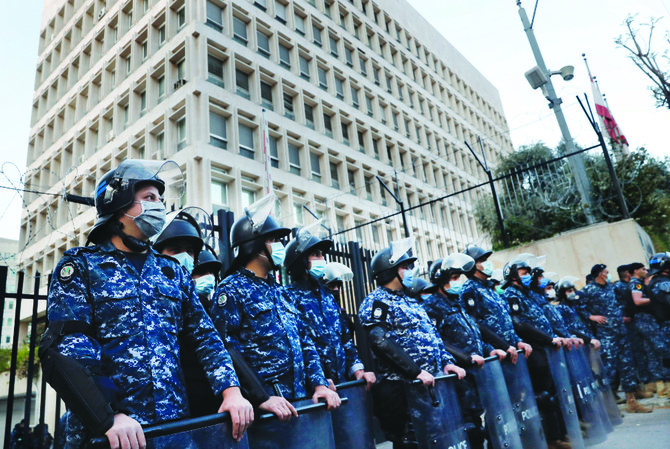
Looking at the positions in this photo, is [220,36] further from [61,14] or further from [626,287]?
[626,287]

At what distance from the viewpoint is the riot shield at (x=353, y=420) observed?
2729 mm

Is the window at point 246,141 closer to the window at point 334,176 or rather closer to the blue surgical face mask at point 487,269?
the window at point 334,176

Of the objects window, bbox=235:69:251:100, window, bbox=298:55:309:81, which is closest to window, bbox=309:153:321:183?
window, bbox=298:55:309:81

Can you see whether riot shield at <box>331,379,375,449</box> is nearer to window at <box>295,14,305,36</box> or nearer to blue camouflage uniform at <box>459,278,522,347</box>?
blue camouflage uniform at <box>459,278,522,347</box>

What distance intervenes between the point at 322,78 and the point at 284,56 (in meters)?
2.69

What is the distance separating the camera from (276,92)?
21.7 m

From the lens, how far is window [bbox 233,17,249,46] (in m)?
21.0

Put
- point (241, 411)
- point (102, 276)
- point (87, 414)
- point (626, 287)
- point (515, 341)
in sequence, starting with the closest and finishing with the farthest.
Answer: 1. point (87, 414)
2. point (241, 411)
3. point (102, 276)
4. point (515, 341)
5. point (626, 287)

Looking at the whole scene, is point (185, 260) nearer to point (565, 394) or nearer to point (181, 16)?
point (565, 394)

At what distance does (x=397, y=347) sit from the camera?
3.82 m

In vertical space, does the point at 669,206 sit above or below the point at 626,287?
above

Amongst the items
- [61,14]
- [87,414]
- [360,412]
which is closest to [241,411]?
[87,414]

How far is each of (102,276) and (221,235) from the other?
4077mm

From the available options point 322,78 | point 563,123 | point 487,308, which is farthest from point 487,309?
point 322,78
